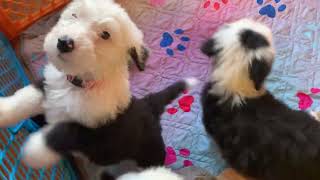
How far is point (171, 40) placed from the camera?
2.06 m

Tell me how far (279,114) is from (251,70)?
0.18 metres

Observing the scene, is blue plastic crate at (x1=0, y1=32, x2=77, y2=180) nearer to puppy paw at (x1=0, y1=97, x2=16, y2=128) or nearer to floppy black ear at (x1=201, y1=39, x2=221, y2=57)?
puppy paw at (x1=0, y1=97, x2=16, y2=128)

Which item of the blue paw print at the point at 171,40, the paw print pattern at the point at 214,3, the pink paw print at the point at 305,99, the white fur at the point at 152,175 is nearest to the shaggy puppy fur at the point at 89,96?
the white fur at the point at 152,175

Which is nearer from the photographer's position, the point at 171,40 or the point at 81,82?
the point at 81,82

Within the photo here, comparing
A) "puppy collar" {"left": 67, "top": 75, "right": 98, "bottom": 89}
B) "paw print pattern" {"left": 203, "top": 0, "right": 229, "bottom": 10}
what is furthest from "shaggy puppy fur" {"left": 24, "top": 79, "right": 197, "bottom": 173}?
"paw print pattern" {"left": 203, "top": 0, "right": 229, "bottom": 10}

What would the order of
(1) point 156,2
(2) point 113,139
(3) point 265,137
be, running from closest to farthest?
(2) point 113,139 < (3) point 265,137 < (1) point 156,2

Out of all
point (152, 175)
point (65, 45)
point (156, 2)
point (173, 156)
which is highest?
point (156, 2)

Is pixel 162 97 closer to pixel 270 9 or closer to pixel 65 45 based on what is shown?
pixel 65 45

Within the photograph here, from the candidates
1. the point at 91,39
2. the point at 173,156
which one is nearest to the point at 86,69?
the point at 91,39

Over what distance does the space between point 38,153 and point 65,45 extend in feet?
1.12

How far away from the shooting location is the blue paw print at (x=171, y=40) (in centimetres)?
203

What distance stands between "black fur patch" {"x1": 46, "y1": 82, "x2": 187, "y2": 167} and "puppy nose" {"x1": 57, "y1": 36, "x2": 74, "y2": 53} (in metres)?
0.26

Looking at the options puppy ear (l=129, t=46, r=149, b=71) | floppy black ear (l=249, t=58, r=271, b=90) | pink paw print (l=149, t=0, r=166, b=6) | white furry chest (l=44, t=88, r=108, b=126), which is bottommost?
white furry chest (l=44, t=88, r=108, b=126)

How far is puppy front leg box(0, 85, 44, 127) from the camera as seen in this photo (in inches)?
54.4
